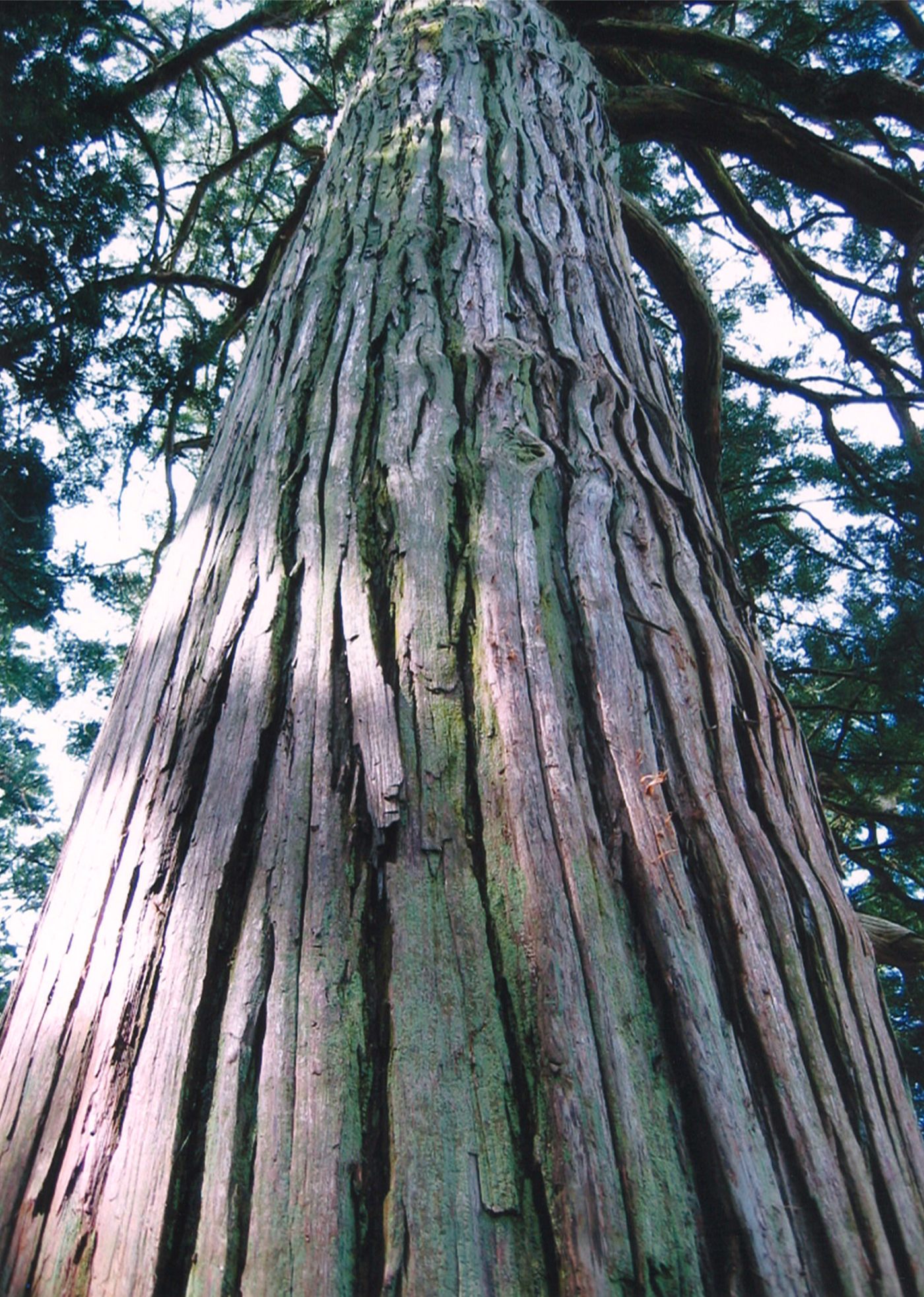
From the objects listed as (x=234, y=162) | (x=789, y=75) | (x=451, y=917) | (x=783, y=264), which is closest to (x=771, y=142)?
(x=789, y=75)

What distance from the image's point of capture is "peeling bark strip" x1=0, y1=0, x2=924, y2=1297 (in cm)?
69

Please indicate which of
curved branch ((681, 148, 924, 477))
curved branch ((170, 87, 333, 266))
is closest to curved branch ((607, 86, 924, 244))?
curved branch ((681, 148, 924, 477))

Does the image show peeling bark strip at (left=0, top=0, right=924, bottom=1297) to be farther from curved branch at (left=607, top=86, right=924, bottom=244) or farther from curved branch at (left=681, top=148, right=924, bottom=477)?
curved branch at (left=681, top=148, right=924, bottom=477)

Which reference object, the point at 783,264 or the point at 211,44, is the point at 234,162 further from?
the point at 783,264

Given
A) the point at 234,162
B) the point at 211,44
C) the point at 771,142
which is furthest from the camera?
the point at 234,162

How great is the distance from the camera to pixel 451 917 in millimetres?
819

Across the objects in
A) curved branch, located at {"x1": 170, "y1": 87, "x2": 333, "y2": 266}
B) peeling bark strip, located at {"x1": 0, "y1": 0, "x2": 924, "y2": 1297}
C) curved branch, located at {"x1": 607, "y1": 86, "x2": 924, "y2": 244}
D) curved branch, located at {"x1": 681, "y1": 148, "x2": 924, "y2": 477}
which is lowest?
peeling bark strip, located at {"x1": 0, "y1": 0, "x2": 924, "y2": 1297}

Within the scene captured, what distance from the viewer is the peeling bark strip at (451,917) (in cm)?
69

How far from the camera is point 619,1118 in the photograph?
2.38ft

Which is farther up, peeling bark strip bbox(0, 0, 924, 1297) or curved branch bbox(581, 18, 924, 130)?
curved branch bbox(581, 18, 924, 130)

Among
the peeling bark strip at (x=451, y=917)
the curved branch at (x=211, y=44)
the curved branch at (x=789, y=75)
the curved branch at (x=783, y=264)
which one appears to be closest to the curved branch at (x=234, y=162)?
the curved branch at (x=211, y=44)

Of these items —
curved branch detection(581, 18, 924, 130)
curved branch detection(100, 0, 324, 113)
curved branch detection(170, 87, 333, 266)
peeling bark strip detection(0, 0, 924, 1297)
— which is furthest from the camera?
curved branch detection(170, 87, 333, 266)

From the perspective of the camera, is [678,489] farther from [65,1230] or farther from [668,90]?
[668,90]

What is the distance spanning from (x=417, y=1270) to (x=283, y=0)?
620 cm
